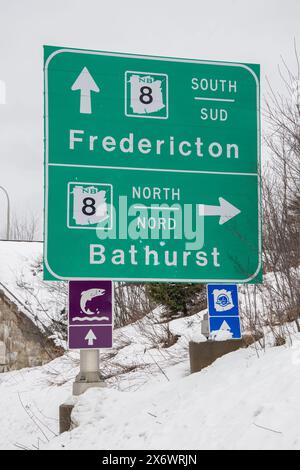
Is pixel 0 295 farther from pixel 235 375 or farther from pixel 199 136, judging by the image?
pixel 235 375

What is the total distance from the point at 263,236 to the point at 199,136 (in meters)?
1.45

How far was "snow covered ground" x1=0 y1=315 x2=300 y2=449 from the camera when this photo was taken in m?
5.11

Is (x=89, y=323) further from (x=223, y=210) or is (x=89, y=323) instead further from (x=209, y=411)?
(x=209, y=411)

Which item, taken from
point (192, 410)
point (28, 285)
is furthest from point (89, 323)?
point (28, 285)

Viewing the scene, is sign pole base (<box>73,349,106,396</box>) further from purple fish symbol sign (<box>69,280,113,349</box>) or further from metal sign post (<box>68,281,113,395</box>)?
purple fish symbol sign (<box>69,280,113,349</box>)

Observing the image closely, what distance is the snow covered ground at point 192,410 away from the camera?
5109mm

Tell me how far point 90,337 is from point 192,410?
7.32ft

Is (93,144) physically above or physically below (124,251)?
above

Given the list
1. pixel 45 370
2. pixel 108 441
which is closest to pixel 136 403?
pixel 108 441

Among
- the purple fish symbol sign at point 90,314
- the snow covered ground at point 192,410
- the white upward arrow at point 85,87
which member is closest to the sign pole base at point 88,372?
the purple fish symbol sign at point 90,314

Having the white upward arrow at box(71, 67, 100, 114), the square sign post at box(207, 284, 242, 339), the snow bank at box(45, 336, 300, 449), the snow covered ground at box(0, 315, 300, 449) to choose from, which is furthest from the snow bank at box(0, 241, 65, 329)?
the snow bank at box(45, 336, 300, 449)

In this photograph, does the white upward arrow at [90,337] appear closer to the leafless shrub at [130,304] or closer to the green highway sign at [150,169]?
the green highway sign at [150,169]

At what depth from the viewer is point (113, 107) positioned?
809 centimetres

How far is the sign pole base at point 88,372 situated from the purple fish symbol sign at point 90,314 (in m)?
0.16
